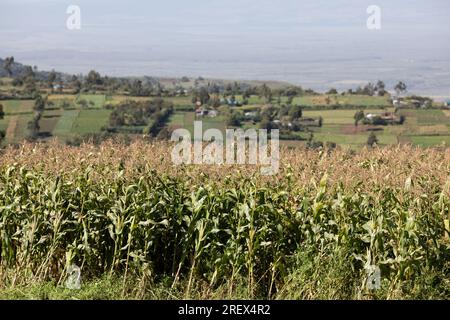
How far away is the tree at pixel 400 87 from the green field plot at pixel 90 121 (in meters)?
19.0

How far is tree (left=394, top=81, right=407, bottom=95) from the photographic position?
141 feet

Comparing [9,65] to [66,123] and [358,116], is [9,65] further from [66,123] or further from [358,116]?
[358,116]

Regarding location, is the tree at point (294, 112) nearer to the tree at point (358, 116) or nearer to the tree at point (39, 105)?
the tree at point (358, 116)

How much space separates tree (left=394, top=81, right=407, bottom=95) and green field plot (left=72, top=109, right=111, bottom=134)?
19.0 m

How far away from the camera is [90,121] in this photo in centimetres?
3744

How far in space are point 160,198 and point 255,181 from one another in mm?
1377

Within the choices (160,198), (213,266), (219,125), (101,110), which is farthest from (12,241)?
(101,110)

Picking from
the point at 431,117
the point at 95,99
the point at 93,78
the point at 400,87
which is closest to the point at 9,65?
the point at 93,78

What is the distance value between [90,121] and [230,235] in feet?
97.7

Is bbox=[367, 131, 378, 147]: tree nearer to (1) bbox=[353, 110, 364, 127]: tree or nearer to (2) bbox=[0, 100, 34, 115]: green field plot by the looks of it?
(1) bbox=[353, 110, 364, 127]: tree

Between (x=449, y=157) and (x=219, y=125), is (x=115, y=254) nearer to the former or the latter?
(x=449, y=157)

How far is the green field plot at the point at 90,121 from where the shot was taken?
3494 centimetres

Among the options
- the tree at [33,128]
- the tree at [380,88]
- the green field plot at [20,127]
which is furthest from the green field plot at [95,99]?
the tree at [380,88]
